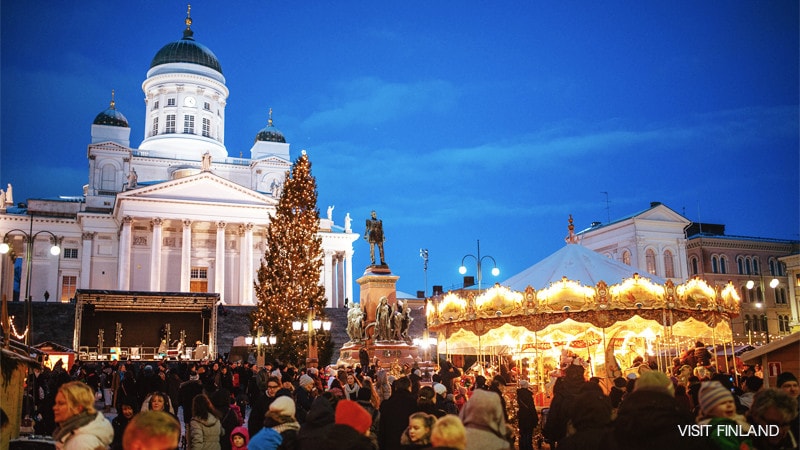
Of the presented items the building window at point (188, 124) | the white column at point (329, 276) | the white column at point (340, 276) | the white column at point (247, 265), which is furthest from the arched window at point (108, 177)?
the white column at point (340, 276)

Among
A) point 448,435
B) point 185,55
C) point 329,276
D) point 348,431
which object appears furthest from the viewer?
point 185,55

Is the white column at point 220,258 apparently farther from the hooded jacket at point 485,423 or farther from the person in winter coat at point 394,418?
the hooded jacket at point 485,423

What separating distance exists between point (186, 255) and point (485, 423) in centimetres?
5882

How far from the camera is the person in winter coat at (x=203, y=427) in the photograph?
308 inches

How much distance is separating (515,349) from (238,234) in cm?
4551

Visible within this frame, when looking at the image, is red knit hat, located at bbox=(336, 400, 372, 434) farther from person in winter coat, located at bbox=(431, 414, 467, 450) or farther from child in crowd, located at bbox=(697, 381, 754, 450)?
child in crowd, located at bbox=(697, 381, 754, 450)

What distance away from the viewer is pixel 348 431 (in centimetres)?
591

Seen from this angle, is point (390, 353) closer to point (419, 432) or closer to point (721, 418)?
point (419, 432)

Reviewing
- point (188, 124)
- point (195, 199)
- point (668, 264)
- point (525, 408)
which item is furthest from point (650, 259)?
point (525, 408)

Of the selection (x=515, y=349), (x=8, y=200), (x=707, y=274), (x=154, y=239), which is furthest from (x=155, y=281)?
(x=707, y=274)

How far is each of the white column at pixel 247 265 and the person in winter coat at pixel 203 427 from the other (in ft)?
185

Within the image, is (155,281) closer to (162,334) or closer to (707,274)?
(162,334)

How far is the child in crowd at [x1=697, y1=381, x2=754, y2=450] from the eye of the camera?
5559 millimetres

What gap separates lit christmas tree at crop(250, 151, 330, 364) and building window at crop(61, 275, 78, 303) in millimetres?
31237
